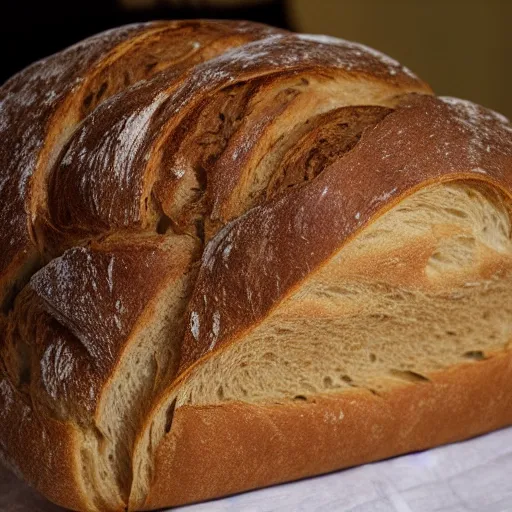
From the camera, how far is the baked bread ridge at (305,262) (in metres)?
1.09

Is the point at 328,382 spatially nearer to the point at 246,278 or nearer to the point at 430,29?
the point at 246,278

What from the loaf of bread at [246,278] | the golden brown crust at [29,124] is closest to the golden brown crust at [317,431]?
the loaf of bread at [246,278]

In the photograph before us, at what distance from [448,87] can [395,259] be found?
3.46 m

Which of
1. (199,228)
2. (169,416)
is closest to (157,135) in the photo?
(199,228)

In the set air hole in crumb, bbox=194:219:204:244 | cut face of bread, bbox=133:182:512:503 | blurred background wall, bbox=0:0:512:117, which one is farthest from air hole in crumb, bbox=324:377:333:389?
blurred background wall, bbox=0:0:512:117

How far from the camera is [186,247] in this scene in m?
1.16

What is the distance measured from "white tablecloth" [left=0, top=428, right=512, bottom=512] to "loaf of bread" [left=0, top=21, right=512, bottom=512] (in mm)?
23

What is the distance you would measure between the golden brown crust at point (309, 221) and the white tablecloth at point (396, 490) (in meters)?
0.26

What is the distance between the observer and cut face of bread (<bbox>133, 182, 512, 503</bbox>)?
1122 millimetres

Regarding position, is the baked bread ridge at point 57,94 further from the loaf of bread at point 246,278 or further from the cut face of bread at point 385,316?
the cut face of bread at point 385,316

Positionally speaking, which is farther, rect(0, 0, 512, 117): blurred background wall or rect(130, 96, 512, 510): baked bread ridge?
rect(0, 0, 512, 117): blurred background wall

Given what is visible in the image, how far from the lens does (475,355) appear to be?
1.31 m

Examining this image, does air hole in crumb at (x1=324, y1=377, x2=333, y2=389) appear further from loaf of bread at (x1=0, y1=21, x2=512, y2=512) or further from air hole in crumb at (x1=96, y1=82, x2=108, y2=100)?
air hole in crumb at (x1=96, y1=82, x2=108, y2=100)

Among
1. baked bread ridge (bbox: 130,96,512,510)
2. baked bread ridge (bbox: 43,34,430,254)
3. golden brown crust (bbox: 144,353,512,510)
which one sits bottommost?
golden brown crust (bbox: 144,353,512,510)
